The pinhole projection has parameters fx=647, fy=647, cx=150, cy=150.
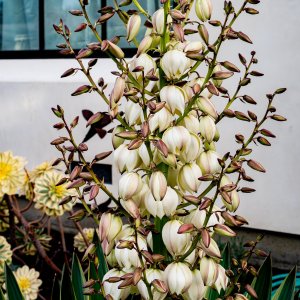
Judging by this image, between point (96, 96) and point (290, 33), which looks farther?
point (96, 96)

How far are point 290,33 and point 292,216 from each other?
4.16ft

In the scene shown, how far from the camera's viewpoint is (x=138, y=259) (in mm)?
1319

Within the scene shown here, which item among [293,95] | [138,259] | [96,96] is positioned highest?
[138,259]

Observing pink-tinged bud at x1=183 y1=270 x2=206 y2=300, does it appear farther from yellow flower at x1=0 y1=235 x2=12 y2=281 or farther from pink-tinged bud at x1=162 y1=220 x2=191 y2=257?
yellow flower at x1=0 y1=235 x2=12 y2=281

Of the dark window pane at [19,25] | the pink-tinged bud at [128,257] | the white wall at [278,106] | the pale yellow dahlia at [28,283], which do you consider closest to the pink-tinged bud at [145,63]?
the pink-tinged bud at [128,257]

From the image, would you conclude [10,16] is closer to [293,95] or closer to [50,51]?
[50,51]

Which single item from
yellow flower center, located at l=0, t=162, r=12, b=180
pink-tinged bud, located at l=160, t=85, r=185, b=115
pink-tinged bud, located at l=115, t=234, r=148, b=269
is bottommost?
yellow flower center, located at l=0, t=162, r=12, b=180

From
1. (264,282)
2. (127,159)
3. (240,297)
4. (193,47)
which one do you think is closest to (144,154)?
(127,159)

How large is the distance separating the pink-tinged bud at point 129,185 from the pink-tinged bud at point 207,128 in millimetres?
171

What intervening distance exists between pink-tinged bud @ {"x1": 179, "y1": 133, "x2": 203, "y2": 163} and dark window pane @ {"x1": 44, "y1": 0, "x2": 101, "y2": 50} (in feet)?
15.0

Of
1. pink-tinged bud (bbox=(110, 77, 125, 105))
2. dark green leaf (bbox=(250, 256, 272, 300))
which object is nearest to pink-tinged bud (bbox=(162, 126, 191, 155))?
pink-tinged bud (bbox=(110, 77, 125, 105))

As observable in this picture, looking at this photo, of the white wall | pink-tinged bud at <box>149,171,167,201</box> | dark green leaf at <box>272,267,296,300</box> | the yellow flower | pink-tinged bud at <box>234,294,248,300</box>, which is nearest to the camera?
pink-tinged bud at <box>149,171,167,201</box>

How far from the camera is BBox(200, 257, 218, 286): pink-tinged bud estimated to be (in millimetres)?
1283

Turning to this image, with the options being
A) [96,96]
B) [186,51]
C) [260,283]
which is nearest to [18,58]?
[96,96]
